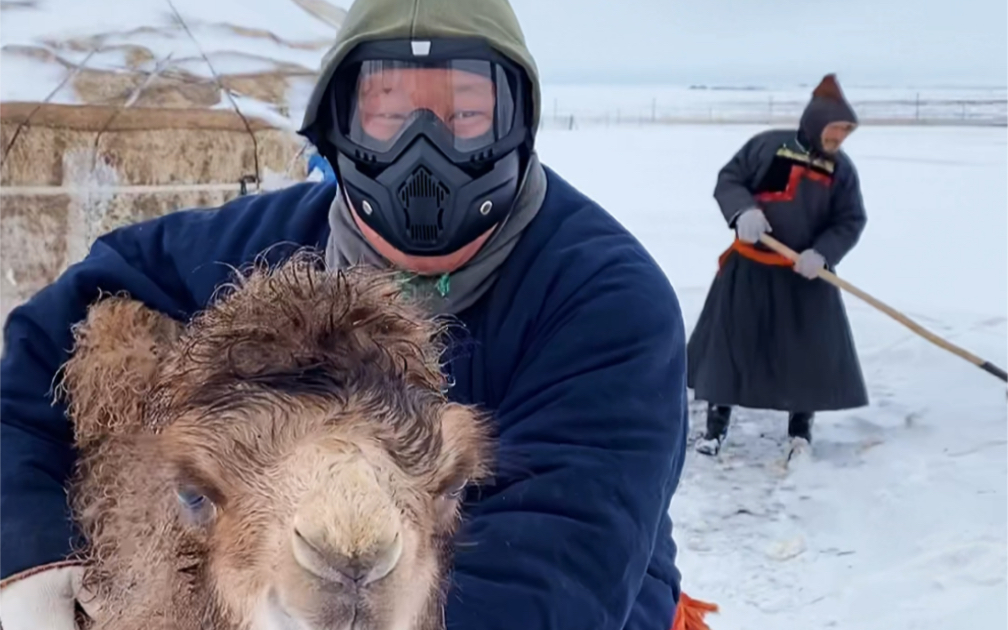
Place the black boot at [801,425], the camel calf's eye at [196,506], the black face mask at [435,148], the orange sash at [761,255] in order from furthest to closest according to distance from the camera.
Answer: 1. the black boot at [801,425]
2. the orange sash at [761,255]
3. the black face mask at [435,148]
4. the camel calf's eye at [196,506]

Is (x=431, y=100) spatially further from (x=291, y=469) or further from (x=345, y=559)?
(x=345, y=559)

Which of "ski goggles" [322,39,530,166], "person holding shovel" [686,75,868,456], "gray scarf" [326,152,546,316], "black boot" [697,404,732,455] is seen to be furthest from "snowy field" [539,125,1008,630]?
"ski goggles" [322,39,530,166]

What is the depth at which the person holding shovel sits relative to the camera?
528cm

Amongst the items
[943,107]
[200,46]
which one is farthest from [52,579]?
[943,107]

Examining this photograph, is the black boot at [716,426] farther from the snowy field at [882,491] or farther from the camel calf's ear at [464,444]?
the camel calf's ear at [464,444]

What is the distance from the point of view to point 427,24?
1.68 meters

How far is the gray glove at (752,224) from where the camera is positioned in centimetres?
518

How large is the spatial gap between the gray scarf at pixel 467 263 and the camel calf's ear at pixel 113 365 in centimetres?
30

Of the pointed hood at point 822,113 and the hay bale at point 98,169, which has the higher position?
the pointed hood at point 822,113

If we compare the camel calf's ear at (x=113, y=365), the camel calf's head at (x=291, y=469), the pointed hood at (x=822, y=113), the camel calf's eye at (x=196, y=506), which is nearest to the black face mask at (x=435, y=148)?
the camel calf's head at (x=291, y=469)

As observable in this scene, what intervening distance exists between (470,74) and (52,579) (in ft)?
3.16

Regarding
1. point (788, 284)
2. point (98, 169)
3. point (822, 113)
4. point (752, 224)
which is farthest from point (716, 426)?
point (98, 169)

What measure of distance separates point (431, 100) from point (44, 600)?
3.00ft

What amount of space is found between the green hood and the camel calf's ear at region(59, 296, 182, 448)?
0.47 meters
